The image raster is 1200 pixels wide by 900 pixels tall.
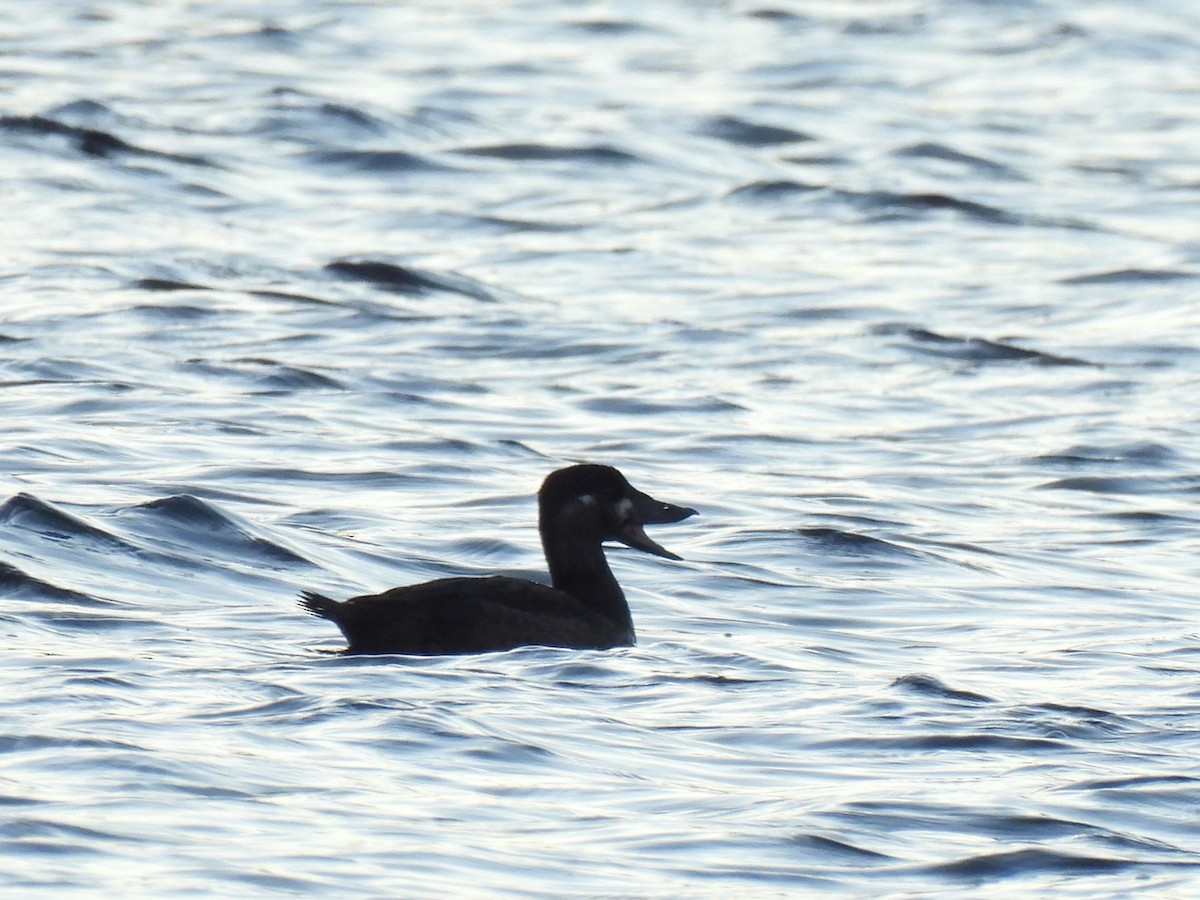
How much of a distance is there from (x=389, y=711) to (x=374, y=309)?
999 centimetres

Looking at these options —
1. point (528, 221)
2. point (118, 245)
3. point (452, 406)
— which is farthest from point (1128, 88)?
point (452, 406)

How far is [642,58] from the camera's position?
1148 inches

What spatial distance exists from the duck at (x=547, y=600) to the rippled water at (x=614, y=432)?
0.10 meters

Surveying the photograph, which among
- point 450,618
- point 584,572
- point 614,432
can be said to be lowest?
point 614,432

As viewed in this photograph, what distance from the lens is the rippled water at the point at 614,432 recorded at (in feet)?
23.9

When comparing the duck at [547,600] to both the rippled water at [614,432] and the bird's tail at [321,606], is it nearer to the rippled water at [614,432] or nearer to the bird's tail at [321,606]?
the bird's tail at [321,606]

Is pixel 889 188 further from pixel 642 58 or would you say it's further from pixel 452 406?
pixel 452 406

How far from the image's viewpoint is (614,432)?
1501 cm

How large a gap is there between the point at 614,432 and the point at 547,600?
5601 mm

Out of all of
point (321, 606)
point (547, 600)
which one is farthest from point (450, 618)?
point (547, 600)

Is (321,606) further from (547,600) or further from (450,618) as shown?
(547,600)

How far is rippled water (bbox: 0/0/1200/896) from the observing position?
23.9 ft

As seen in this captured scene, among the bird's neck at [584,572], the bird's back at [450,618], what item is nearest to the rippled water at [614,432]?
the bird's back at [450,618]

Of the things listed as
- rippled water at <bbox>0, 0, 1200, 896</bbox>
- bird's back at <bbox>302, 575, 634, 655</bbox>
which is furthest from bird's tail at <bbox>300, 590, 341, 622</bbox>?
rippled water at <bbox>0, 0, 1200, 896</bbox>
